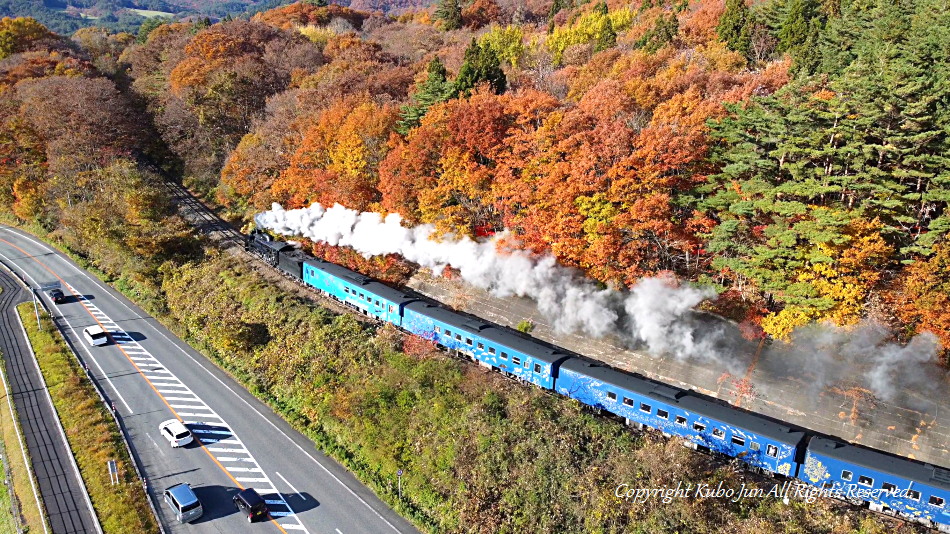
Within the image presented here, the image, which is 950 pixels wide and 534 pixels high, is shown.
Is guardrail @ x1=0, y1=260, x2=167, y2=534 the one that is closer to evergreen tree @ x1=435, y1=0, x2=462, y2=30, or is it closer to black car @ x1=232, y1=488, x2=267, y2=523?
black car @ x1=232, y1=488, x2=267, y2=523

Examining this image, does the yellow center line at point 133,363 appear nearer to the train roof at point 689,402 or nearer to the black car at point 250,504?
the black car at point 250,504

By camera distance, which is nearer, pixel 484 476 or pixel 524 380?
pixel 484 476

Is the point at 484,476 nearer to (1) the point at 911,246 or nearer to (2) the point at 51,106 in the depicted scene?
(1) the point at 911,246

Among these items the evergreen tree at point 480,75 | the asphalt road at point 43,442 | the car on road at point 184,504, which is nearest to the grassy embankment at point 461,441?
the car on road at point 184,504

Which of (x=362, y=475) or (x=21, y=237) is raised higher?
(x=21, y=237)

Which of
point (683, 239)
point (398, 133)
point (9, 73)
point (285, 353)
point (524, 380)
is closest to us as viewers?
point (524, 380)

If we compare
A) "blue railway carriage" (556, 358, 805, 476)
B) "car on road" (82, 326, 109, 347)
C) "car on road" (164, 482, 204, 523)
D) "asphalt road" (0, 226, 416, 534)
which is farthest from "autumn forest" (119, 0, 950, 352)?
"car on road" (164, 482, 204, 523)

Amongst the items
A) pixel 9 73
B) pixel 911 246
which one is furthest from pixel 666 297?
pixel 9 73
